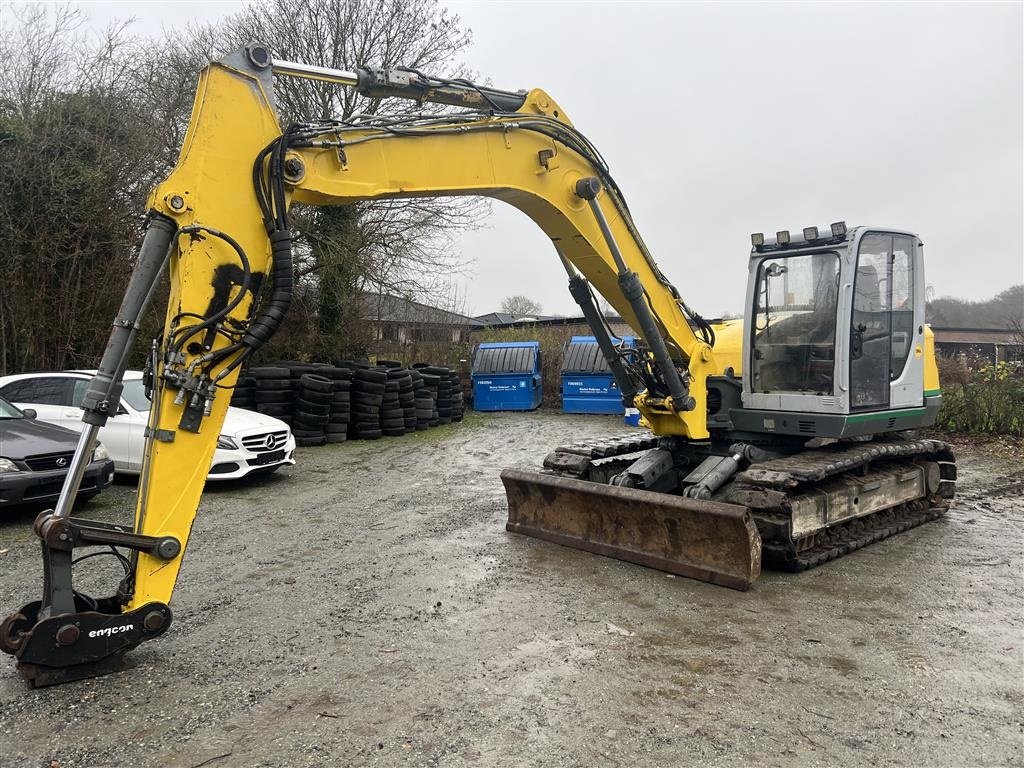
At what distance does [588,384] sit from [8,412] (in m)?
13.6

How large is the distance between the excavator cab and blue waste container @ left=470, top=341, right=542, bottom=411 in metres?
12.9

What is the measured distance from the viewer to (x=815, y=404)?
6.58 metres

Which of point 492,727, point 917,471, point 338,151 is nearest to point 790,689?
point 492,727

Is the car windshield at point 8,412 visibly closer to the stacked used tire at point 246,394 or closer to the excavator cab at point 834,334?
the stacked used tire at point 246,394

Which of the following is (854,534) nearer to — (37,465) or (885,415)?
(885,415)

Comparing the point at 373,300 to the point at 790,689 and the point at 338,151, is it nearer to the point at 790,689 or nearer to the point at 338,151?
the point at 338,151

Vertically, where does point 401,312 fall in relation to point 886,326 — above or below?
above

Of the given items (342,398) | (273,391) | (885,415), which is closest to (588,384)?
(342,398)

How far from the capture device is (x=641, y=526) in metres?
6.13

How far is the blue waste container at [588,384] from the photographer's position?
19.3 m

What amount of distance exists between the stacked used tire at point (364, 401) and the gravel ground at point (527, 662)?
699 centimetres

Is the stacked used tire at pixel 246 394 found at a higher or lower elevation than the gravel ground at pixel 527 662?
higher

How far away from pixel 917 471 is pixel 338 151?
6.80 meters

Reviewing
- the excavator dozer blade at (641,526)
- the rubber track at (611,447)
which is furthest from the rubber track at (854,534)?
the rubber track at (611,447)
